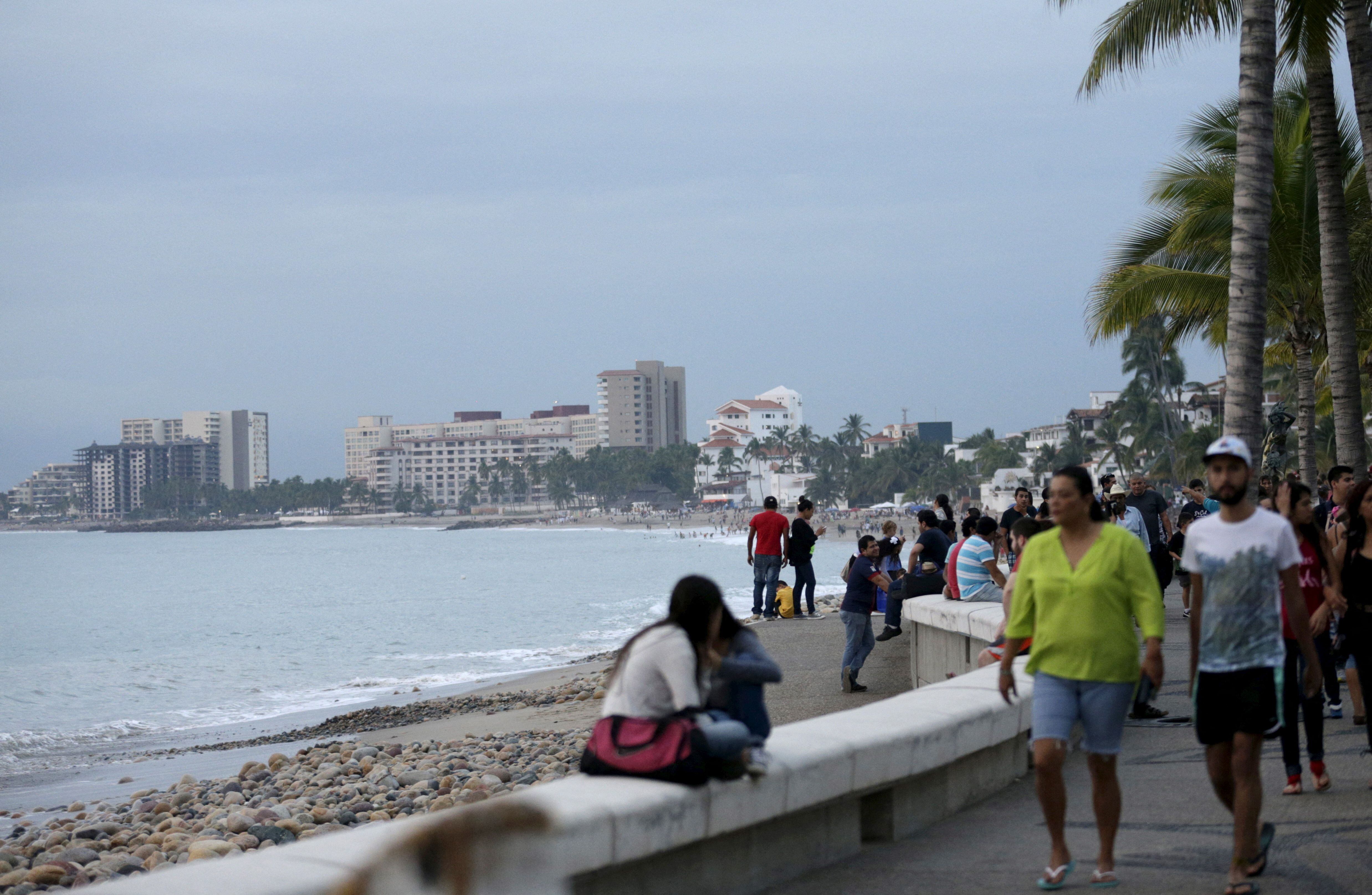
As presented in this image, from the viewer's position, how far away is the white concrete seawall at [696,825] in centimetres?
324

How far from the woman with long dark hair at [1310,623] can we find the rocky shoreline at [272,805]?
494 centimetres

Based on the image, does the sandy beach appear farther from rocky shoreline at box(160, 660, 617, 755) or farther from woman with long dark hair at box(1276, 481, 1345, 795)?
woman with long dark hair at box(1276, 481, 1345, 795)

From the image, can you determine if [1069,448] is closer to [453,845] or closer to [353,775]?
[353,775]

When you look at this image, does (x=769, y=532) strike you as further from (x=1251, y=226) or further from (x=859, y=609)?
(x=1251, y=226)

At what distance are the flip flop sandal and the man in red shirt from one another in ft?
37.8

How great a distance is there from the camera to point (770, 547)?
1728cm

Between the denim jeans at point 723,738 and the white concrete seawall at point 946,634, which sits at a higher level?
the denim jeans at point 723,738

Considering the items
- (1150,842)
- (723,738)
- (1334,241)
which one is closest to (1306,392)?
(1334,241)

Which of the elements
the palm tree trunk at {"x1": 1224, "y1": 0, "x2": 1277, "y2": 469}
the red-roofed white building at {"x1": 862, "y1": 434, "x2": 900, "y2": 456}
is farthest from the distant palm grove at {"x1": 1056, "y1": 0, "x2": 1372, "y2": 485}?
the red-roofed white building at {"x1": 862, "y1": 434, "x2": 900, "y2": 456}

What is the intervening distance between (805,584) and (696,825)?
1452 centimetres

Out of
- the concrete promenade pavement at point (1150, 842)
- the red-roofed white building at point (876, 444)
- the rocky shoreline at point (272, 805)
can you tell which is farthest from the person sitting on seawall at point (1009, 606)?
the red-roofed white building at point (876, 444)

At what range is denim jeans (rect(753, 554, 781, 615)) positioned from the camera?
692 inches

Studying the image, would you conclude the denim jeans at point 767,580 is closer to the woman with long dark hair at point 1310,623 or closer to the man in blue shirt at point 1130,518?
the man in blue shirt at point 1130,518

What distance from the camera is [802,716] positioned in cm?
1057
